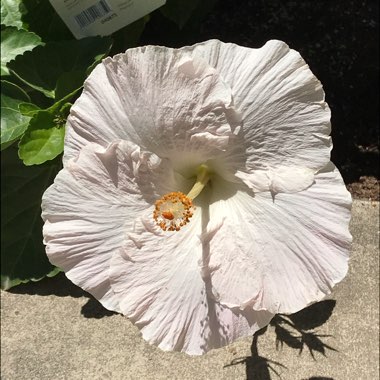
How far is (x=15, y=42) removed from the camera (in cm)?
137

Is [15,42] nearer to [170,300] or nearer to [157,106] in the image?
Answer: [157,106]

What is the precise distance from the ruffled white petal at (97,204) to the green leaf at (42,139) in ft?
0.86

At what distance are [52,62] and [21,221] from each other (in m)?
0.49

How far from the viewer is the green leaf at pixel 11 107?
132 cm

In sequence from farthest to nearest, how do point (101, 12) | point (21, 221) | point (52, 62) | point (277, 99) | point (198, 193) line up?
point (21, 221), point (52, 62), point (101, 12), point (198, 193), point (277, 99)

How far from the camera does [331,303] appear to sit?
1.36m

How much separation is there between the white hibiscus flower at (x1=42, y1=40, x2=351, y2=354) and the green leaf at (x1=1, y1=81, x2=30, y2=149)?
437 millimetres

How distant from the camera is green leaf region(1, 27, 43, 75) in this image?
4.45ft

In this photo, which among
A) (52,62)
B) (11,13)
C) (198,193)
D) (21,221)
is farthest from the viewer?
(21,221)

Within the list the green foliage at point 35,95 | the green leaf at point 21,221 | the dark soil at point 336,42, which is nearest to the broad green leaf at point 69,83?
the green foliage at point 35,95

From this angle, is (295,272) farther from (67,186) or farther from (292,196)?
(67,186)

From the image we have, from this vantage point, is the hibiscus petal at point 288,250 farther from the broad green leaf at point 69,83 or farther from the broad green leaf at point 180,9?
the broad green leaf at point 180,9

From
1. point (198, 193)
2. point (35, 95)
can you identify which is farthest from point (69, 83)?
point (198, 193)

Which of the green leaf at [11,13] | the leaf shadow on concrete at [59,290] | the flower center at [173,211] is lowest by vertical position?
the leaf shadow on concrete at [59,290]
